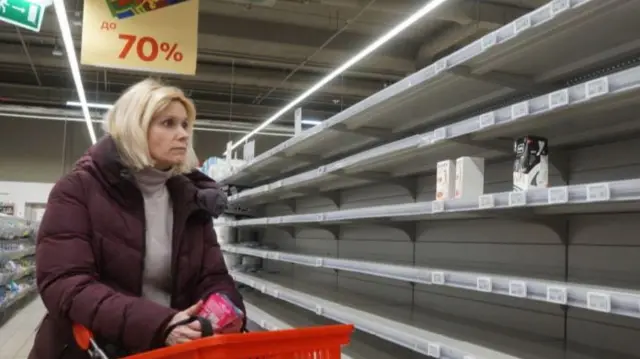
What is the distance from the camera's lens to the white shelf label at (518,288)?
1.99 metres

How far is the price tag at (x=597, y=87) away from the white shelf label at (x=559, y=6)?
0.81ft

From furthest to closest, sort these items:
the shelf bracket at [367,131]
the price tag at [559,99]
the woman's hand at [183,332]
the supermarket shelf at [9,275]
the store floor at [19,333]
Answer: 1. the supermarket shelf at [9,275]
2. the store floor at [19,333]
3. the shelf bracket at [367,131]
4. the price tag at [559,99]
5. the woman's hand at [183,332]

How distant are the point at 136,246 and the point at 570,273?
1.82 metres

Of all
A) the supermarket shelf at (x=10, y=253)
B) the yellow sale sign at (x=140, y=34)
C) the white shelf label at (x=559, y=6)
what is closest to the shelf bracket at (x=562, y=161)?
the white shelf label at (x=559, y=6)

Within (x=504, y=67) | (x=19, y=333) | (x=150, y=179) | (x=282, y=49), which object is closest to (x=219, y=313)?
(x=150, y=179)

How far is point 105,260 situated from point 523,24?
1.47 metres

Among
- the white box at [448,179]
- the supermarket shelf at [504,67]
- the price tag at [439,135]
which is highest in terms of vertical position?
the supermarket shelf at [504,67]

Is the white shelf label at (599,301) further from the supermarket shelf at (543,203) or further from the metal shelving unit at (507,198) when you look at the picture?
the supermarket shelf at (543,203)

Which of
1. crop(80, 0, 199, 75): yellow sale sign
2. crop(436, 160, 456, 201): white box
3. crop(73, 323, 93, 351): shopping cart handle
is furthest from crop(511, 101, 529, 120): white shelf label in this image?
crop(80, 0, 199, 75): yellow sale sign

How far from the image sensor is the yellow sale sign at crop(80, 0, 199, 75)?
19.5ft

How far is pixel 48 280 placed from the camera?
164 cm

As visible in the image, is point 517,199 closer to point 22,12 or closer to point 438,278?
point 438,278

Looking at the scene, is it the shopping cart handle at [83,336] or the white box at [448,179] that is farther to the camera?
the white box at [448,179]

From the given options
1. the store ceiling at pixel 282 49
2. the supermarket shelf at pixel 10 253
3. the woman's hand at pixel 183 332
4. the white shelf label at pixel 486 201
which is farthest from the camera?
the store ceiling at pixel 282 49
